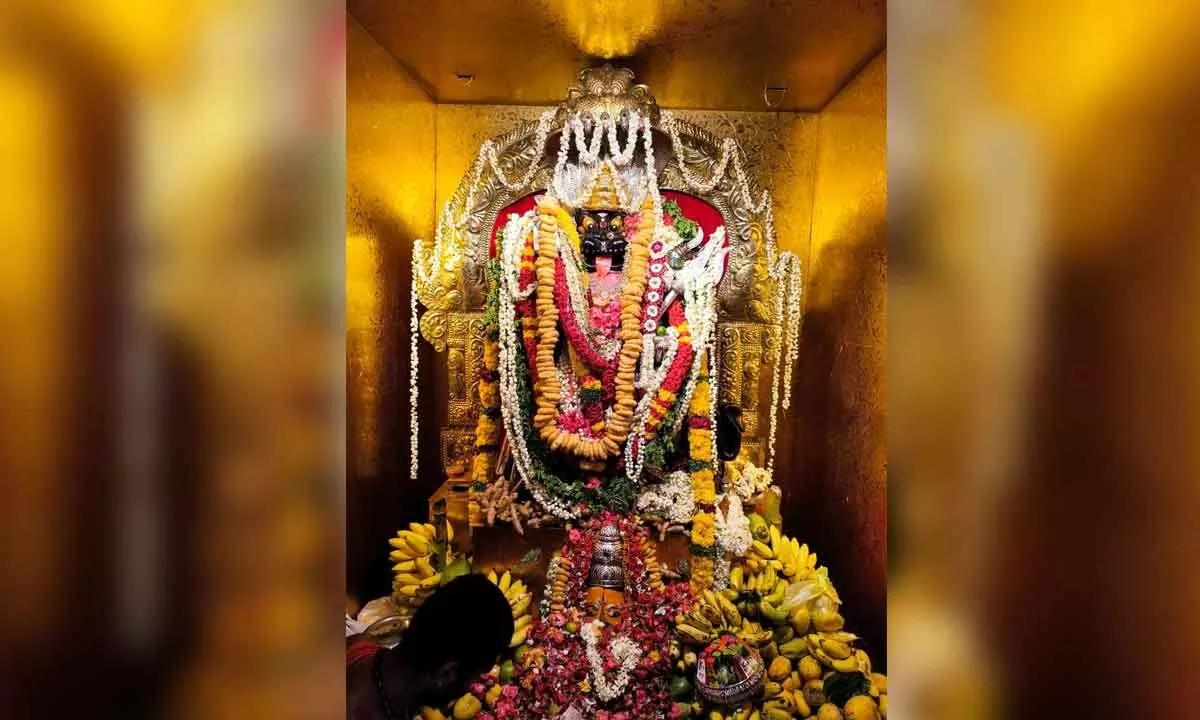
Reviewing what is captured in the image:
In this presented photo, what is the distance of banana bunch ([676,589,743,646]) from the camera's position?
214 centimetres

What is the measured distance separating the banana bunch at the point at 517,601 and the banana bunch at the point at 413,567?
21cm

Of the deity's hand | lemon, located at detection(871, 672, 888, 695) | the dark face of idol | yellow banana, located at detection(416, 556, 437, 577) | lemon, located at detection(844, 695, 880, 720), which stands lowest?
lemon, located at detection(844, 695, 880, 720)

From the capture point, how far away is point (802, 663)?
2020mm

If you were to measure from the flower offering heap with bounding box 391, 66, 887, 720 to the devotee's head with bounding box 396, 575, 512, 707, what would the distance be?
33cm

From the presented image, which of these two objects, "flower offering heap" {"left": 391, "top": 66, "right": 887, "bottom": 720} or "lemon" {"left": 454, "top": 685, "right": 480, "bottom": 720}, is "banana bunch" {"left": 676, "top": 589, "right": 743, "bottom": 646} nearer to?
"flower offering heap" {"left": 391, "top": 66, "right": 887, "bottom": 720}

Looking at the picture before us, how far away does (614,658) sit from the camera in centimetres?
209

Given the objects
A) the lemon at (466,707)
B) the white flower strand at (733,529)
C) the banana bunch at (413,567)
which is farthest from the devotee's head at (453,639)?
the white flower strand at (733,529)

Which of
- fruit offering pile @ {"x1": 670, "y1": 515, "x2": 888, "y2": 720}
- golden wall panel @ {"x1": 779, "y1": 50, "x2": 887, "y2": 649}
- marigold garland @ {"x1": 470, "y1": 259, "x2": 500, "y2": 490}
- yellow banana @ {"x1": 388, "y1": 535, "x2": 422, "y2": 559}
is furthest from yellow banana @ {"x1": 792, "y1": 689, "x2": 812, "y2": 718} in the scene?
yellow banana @ {"x1": 388, "y1": 535, "x2": 422, "y2": 559}

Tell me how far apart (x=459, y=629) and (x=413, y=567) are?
0.62 metres
